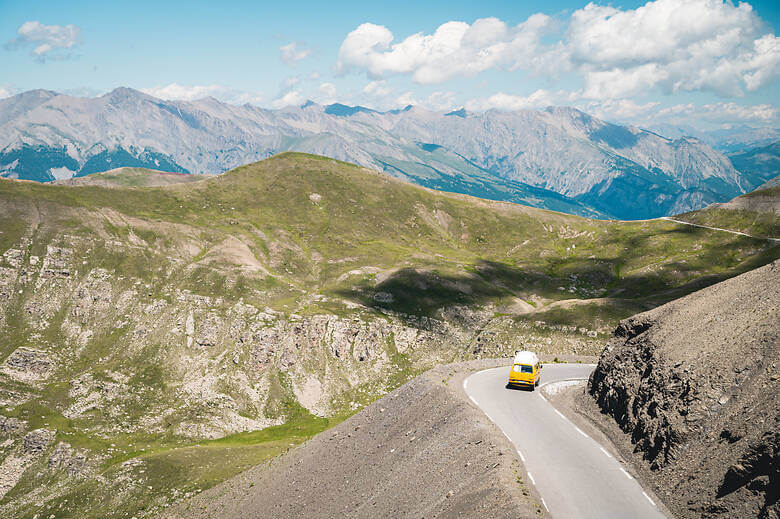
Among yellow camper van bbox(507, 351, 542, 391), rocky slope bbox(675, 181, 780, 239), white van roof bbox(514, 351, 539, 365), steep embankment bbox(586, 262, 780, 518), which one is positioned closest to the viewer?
steep embankment bbox(586, 262, 780, 518)

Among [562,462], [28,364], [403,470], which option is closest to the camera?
[562,462]

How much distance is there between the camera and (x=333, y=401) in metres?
110

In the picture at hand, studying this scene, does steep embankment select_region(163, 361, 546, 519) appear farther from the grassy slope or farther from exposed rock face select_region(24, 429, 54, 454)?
the grassy slope

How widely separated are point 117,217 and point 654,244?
669ft

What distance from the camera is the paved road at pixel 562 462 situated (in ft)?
79.2

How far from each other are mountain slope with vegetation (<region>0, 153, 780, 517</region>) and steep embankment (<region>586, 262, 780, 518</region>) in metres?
60.0

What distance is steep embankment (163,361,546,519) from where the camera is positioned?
26328 mm

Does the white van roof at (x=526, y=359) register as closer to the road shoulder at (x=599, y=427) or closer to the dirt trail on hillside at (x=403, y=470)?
the road shoulder at (x=599, y=427)

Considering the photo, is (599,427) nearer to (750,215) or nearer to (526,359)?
(526,359)

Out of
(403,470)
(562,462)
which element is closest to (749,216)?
(562,462)

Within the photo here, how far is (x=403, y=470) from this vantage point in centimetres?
3466

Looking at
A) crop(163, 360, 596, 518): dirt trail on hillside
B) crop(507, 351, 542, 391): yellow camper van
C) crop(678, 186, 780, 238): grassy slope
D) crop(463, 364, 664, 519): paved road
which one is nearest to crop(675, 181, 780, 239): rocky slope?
crop(678, 186, 780, 238): grassy slope

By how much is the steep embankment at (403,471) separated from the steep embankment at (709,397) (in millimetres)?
8619

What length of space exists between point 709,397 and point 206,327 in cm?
11457
